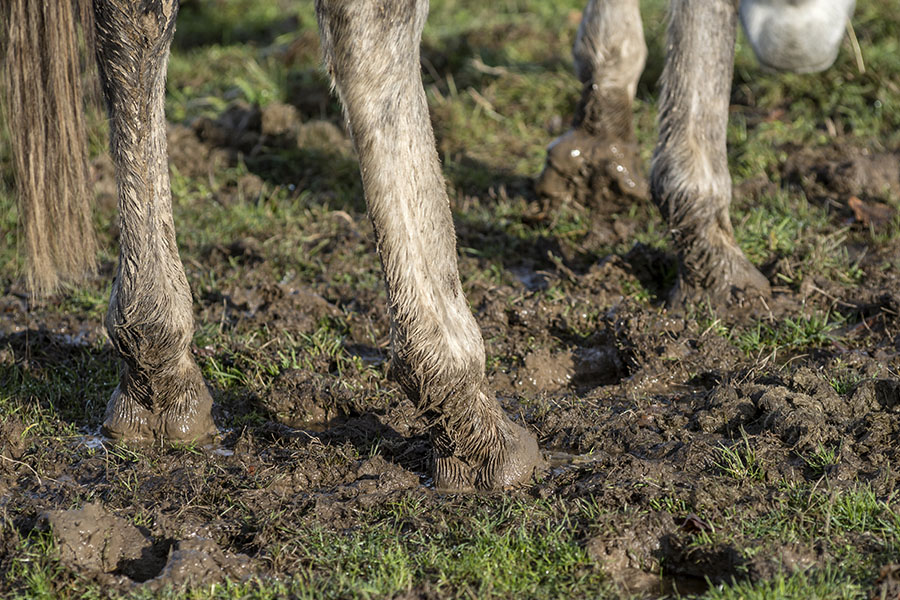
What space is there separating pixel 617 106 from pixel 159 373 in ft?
9.01

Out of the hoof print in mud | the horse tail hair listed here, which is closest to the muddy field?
the hoof print in mud

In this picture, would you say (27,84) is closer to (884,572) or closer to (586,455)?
(586,455)

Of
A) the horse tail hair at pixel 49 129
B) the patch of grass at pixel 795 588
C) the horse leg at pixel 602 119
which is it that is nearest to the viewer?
the patch of grass at pixel 795 588

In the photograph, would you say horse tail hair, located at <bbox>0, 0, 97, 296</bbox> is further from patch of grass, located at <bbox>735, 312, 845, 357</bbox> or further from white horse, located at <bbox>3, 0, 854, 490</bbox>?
Answer: patch of grass, located at <bbox>735, 312, 845, 357</bbox>

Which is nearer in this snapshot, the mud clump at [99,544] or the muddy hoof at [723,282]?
the mud clump at [99,544]

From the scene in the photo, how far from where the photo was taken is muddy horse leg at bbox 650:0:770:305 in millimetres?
4203

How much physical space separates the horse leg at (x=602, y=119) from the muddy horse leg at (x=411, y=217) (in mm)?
2339

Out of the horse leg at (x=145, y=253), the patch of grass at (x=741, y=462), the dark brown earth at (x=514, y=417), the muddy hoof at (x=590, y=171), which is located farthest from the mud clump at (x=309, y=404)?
the muddy hoof at (x=590, y=171)

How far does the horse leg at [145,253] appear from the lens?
3.16 meters

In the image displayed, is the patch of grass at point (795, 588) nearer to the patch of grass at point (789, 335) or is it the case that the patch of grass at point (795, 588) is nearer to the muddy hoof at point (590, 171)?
the patch of grass at point (789, 335)

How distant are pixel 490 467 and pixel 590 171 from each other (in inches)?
95.4

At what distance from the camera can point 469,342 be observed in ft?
9.93

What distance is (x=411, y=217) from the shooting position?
2.87 metres

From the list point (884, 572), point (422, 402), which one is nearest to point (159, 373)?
point (422, 402)
